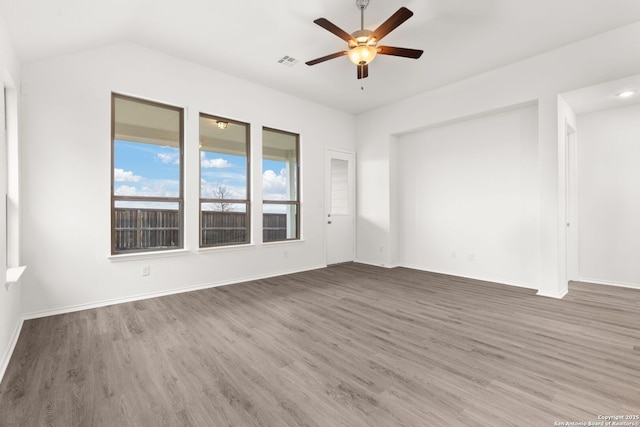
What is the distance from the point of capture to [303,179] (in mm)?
5656

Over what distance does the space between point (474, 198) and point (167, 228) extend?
4.85m

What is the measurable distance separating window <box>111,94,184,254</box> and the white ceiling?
0.85 m

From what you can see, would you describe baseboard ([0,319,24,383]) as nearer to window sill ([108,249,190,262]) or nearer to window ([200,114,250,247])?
window sill ([108,249,190,262])

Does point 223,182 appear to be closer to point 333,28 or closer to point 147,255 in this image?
point 147,255

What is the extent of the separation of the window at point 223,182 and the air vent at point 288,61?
4.01 ft

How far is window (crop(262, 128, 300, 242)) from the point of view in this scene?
17.4ft

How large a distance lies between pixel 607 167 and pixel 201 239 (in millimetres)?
6154

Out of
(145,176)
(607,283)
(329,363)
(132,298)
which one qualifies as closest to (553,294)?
(607,283)

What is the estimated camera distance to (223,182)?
4770 millimetres

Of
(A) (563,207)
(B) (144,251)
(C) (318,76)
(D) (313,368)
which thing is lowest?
(D) (313,368)

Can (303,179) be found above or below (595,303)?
above

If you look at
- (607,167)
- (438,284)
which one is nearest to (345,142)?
(438,284)

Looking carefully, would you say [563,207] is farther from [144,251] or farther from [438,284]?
[144,251]

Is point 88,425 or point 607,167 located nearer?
point 88,425
